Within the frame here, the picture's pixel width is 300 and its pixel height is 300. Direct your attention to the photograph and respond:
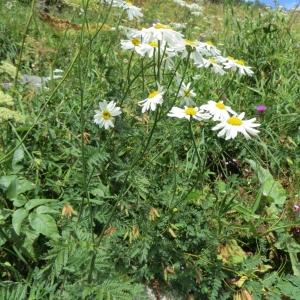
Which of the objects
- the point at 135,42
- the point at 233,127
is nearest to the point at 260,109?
the point at 135,42

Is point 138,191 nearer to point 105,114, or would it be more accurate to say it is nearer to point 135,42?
point 105,114

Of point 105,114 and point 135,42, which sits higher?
point 135,42

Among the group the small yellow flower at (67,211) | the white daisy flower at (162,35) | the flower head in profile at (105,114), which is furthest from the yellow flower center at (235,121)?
the small yellow flower at (67,211)

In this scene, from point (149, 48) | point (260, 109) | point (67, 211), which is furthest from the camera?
point (260, 109)

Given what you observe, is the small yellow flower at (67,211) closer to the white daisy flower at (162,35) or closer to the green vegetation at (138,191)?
the green vegetation at (138,191)

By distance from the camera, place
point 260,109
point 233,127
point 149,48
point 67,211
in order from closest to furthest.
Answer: point 233,127
point 149,48
point 67,211
point 260,109

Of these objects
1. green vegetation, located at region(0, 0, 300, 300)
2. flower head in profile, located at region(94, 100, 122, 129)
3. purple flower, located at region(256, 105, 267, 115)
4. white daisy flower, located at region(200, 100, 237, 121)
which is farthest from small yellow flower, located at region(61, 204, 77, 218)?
purple flower, located at region(256, 105, 267, 115)

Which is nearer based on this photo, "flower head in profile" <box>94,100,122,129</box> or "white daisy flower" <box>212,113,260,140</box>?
"white daisy flower" <box>212,113,260,140</box>

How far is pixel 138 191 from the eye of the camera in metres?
1.46

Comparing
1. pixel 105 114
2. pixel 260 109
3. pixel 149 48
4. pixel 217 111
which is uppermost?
pixel 149 48

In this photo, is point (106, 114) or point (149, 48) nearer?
point (149, 48)

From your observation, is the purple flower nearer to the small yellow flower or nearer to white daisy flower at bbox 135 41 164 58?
white daisy flower at bbox 135 41 164 58

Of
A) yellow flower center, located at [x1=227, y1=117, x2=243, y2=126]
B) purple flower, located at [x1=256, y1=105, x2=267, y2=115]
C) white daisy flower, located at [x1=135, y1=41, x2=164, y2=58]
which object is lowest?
purple flower, located at [x1=256, y1=105, x2=267, y2=115]

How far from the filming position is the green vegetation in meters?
1.15
